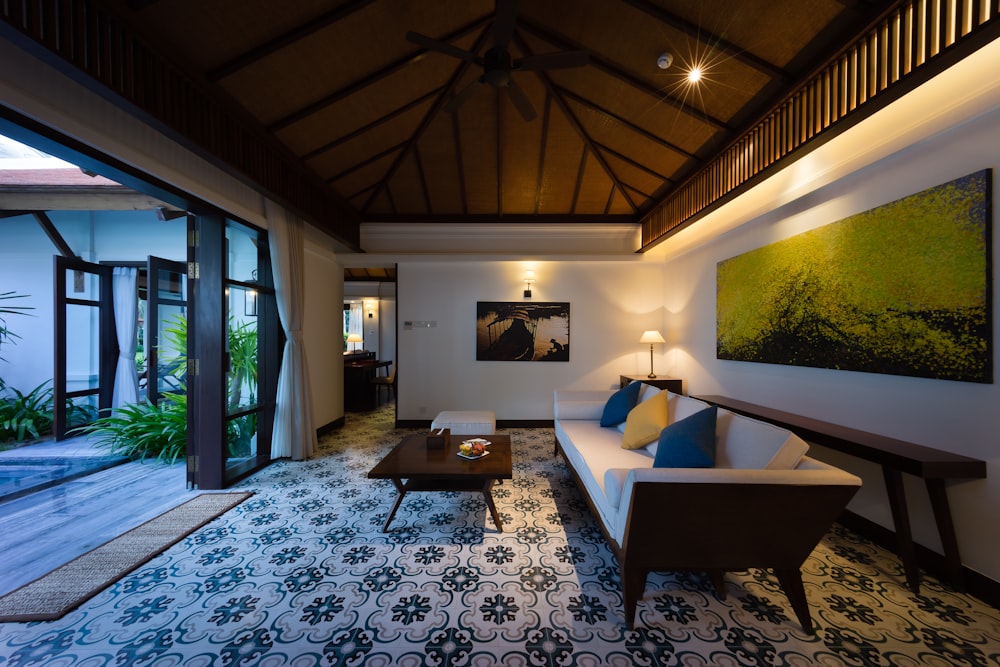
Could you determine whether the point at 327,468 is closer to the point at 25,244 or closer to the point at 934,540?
the point at 934,540

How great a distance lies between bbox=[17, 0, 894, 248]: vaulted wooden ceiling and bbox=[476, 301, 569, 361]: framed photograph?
64.2 inches

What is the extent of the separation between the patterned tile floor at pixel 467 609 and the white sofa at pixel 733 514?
120 millimetres

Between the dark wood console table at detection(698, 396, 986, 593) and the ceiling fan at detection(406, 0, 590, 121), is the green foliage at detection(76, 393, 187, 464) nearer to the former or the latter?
the ceiling fan at detection(406, 0, 590, 121)

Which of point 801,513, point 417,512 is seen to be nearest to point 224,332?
point 417,512

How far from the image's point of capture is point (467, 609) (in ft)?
5.89

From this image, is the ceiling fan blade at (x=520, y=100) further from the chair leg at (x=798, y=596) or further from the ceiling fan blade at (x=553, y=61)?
the chair leg at (x=798, y=596)

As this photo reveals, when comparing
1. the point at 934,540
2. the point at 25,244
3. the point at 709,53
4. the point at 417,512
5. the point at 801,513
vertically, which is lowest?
the point at 417,512

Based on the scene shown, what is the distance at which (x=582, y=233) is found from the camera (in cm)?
537

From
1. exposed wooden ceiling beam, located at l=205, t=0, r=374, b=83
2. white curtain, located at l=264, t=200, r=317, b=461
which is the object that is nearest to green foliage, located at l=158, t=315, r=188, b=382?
white curtain, located at l=264, t=200, r=317, b=461

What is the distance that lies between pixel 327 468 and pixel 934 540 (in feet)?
15.1

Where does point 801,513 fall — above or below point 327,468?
above

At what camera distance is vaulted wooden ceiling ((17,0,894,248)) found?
217cm

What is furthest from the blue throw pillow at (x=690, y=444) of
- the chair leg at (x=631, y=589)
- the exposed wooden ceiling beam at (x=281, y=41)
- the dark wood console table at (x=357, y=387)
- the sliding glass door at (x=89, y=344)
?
the sliding glass door at (x=89, y=344)

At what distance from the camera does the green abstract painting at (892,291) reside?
6.15ft
